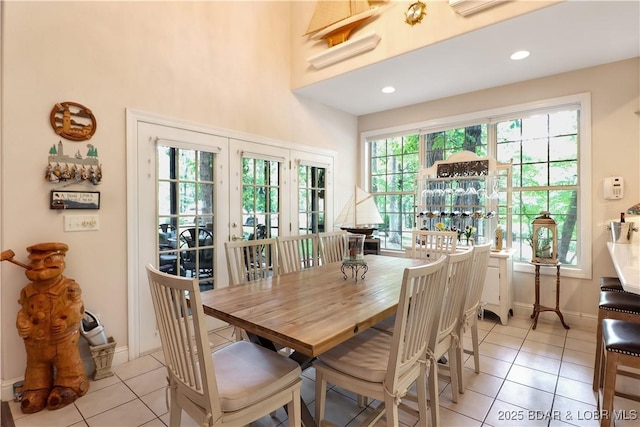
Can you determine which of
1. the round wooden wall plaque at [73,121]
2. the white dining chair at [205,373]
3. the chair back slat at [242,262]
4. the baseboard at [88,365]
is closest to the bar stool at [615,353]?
the white dining chair at [205,373]

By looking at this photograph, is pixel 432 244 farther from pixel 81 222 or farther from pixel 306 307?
pixel 81 222

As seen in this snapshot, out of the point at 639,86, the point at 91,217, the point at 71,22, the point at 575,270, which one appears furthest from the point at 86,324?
the point at 639,86

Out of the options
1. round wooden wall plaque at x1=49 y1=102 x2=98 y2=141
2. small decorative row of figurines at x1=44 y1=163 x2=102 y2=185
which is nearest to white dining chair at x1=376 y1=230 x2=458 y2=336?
small decorative row of figurines at x1=44 y1=163 x2=102 y2=185

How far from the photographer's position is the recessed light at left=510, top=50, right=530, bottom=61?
119 inches

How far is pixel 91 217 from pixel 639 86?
502 centimetres

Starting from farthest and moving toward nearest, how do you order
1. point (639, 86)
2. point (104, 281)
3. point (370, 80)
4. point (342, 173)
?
point (342, 173), point (370, 80), point (639, 86), point (104, 281)

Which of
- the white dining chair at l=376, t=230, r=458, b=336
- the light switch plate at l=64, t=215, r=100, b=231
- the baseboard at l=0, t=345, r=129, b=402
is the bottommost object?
the baseboard at l=0, t=345, r=129, b=402

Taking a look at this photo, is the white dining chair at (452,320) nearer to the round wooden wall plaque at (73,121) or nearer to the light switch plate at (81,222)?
the light switch plate at (81,222)

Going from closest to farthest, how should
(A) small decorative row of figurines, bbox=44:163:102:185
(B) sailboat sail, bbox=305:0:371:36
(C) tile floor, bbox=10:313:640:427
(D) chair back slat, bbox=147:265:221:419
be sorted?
1. (D) chair back slat, bbox=147:265:221:419
2. (C) tile floor, bbox=10:313:640:427
3. (A) small decorative row of figurines, bbox=44:163:102:185
4. (B) sailboat sail, bbox=305:0:371:36

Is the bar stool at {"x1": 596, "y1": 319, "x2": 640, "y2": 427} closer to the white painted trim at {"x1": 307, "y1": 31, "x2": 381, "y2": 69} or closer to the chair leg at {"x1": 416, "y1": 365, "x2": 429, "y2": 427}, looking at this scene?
the chair leg at {"x1": 416, "y1": 365, "x2": 429, "y2": 427}

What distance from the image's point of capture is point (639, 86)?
3.07 metres

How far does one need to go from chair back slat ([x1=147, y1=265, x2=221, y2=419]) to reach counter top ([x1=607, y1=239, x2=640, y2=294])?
172 centimetres

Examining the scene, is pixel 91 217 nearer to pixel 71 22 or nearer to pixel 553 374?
pixel 71 22

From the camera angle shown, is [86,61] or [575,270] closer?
[86,61]
